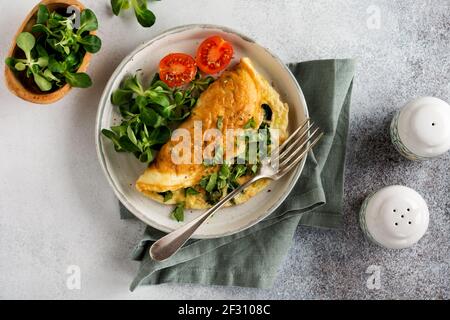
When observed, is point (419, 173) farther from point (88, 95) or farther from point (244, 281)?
point (88, 95)

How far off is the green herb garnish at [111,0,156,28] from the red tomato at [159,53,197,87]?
0.55ft

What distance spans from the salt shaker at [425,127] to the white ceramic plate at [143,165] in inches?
15.9

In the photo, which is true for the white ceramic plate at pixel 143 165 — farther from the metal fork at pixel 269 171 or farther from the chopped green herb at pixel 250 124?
the chopped green herb at pixel 250 124

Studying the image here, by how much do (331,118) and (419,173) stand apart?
50cm

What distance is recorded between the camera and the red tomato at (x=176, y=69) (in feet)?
7.30

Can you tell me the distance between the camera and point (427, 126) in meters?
2.16

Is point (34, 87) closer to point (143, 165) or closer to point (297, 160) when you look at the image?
point (143, 165)

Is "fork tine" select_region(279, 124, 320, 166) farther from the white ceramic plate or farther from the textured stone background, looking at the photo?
the textured stone background

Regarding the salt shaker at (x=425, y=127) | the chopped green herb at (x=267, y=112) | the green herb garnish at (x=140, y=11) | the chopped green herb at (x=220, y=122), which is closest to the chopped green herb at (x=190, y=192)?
the chopped green herb at (x=220, y=122)

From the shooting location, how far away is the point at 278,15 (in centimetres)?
242

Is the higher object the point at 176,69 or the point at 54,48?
the point at 54,48

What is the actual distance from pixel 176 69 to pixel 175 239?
67cm

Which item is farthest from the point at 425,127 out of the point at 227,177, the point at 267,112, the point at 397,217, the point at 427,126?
the point at 227,177

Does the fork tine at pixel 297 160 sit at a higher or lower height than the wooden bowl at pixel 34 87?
lower
